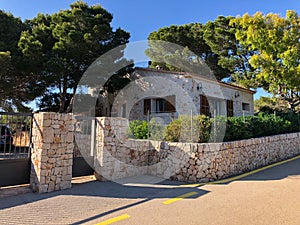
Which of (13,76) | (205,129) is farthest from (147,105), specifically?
(13,76)

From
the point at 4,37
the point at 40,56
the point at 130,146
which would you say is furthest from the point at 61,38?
the point at 130,146

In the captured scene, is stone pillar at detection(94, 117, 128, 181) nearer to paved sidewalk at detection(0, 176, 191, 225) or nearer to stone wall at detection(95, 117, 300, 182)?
stone wall at detection(95, 117, 300, 182)

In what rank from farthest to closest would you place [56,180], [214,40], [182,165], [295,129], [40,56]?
[214,40], [40,56], [295,129], [182,165], [56,180]

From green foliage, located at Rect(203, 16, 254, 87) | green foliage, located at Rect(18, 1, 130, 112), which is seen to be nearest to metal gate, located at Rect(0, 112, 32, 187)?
green foliage, located at Rect(18, 1, 130, 112)

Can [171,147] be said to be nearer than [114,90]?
Yes

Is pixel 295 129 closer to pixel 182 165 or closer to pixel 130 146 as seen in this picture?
pixel 182 165

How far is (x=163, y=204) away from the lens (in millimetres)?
4656

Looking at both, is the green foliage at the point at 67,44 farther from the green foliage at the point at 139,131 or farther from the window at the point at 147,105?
the green foliage at the point at 139,131

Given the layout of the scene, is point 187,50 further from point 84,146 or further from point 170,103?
point 84,146

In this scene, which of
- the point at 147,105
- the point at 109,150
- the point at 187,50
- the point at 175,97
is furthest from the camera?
the point at 187,50

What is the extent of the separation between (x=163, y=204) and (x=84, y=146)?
3.78 m

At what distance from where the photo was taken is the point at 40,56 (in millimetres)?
13312

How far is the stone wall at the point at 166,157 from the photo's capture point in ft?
21.9

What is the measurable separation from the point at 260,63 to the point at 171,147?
992 cm
